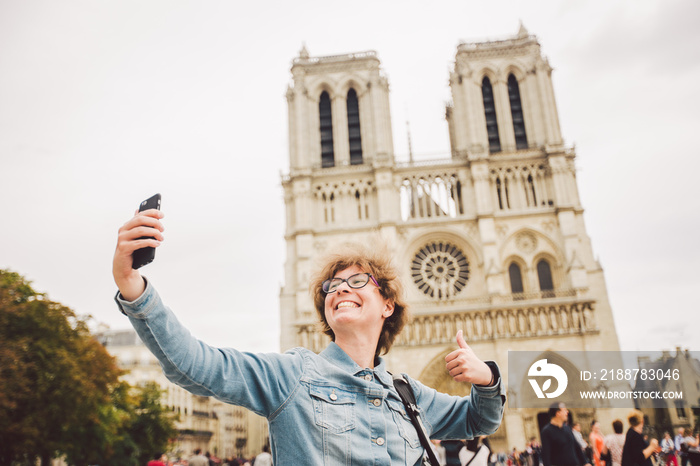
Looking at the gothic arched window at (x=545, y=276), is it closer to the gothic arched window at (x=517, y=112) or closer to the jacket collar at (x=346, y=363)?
the gothic arched window at (x=517, y=112)

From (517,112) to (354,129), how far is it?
8.75 metres

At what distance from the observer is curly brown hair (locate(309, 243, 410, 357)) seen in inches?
93.5

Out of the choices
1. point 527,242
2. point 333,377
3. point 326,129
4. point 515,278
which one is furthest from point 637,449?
point 326,129

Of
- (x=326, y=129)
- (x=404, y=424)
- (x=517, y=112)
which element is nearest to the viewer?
(x=404, y=424)

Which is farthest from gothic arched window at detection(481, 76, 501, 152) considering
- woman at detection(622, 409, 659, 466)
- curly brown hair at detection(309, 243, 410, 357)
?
curly brown hair at detection(309, 243, 410, 357)

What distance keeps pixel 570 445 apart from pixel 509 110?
1075 inches

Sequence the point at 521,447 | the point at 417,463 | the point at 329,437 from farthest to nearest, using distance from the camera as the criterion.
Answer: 1. the point at 521,447
2. the point at 417,463
3. the point at 329,437

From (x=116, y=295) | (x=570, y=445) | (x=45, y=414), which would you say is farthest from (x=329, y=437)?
(x=45, y=414)

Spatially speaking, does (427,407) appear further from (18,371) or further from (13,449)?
(13,449)

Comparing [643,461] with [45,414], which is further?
[45,414]

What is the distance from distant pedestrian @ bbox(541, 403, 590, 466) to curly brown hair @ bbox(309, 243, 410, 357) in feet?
14.2

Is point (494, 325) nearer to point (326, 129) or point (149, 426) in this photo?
point (326, 129)

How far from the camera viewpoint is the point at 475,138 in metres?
30.5

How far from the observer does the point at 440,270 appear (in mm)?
29250
